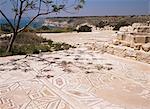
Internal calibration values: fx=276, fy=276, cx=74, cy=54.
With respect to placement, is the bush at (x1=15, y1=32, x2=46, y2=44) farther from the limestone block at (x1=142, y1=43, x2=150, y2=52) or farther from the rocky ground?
the limestone block at (x1=142, y1=43, x2=150, y2=52)

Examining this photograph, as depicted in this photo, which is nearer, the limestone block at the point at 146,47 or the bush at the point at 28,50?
the limestone block at the point at 146,47

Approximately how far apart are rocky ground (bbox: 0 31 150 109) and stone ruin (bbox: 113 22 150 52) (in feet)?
2.15

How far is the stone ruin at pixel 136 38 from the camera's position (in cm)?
866

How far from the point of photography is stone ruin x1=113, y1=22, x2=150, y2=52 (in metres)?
8.66

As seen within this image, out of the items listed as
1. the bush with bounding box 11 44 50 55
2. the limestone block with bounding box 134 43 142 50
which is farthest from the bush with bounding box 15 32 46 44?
the limestone block with bounding box 134 43 142 50

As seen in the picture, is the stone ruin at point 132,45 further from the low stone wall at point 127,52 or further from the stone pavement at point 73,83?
the stone pavement at point 73,83

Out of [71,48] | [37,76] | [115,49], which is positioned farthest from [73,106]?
[71,48]

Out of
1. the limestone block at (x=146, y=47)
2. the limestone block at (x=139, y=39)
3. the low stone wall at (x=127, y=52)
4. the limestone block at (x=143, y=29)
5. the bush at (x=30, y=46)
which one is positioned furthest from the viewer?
the bush at (x=30, y=46)

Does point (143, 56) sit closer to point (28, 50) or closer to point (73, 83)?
point (73, 83)

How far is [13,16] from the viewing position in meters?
10.3

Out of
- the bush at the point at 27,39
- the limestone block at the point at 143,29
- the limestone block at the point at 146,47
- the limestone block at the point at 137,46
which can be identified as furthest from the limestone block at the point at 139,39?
the bush at the point at 27,39

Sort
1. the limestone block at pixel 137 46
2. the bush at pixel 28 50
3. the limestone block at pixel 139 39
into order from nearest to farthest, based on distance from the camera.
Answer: the limestone block at pixel 137 46
the limestone block at pixel 139 39
the bush at pixel 28 50

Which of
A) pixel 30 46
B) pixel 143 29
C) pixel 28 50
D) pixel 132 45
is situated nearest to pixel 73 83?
pixel 132 45

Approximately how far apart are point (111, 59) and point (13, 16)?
4145 mm
